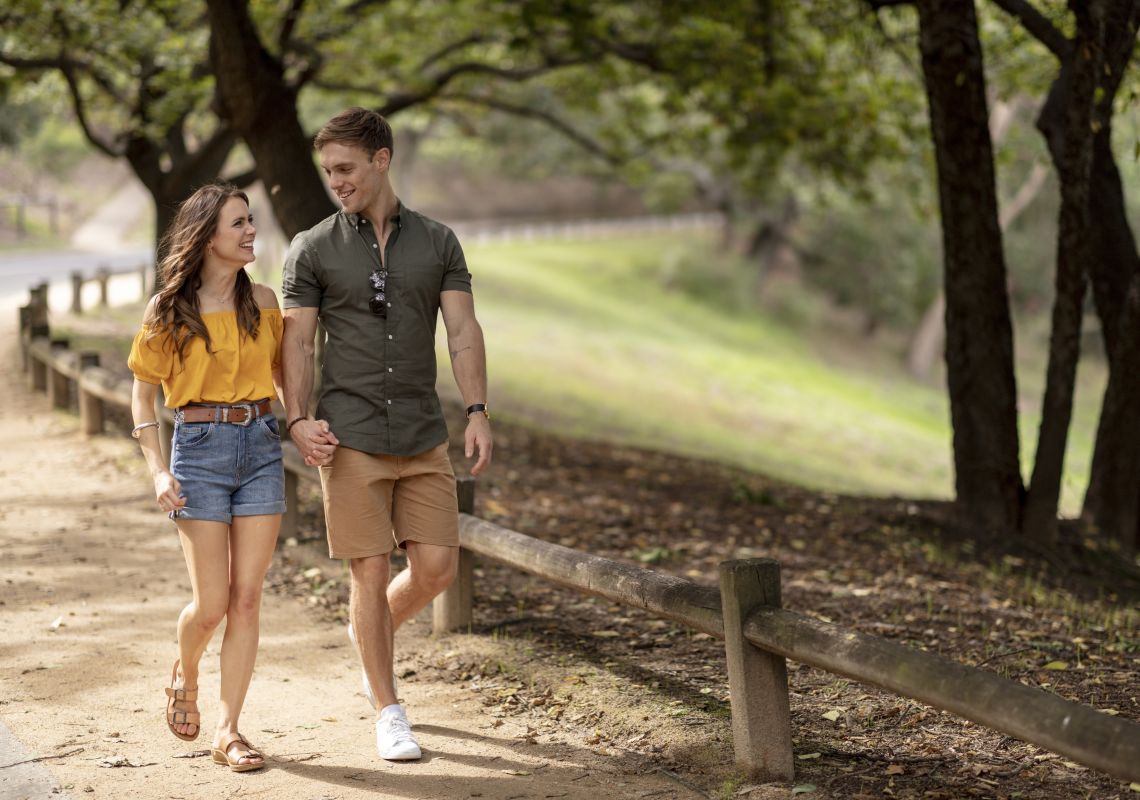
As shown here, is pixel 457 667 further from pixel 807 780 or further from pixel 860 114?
pixel 860 114

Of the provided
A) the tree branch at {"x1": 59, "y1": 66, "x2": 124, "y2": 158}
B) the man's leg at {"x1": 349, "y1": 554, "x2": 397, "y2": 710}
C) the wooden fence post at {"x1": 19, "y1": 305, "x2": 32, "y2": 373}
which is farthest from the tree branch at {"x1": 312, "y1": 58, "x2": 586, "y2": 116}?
the man's leg at {"x1": 349, "y1": 554, "x2": 397, "y2": 710}

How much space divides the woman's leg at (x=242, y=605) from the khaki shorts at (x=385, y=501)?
23 centimetres

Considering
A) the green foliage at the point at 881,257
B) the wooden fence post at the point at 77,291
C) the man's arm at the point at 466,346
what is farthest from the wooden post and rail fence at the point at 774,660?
the green foliage at the point at 881,257

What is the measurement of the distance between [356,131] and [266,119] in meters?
5.90

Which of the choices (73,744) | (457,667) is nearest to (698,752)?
(457,667)

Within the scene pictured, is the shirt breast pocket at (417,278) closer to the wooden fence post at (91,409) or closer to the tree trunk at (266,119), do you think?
the tree trunk at (266,119)

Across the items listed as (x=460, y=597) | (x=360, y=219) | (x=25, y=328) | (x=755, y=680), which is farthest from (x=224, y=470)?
(x=25, y=328)

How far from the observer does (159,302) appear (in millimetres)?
4508

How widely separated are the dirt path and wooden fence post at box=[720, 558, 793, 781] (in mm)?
314

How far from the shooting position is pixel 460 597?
21.7ft

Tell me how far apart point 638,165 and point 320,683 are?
598 inches

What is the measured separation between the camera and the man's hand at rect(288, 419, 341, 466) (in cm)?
454

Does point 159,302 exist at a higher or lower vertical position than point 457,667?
→ higher

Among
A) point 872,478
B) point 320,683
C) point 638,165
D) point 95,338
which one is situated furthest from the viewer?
point 872,478
